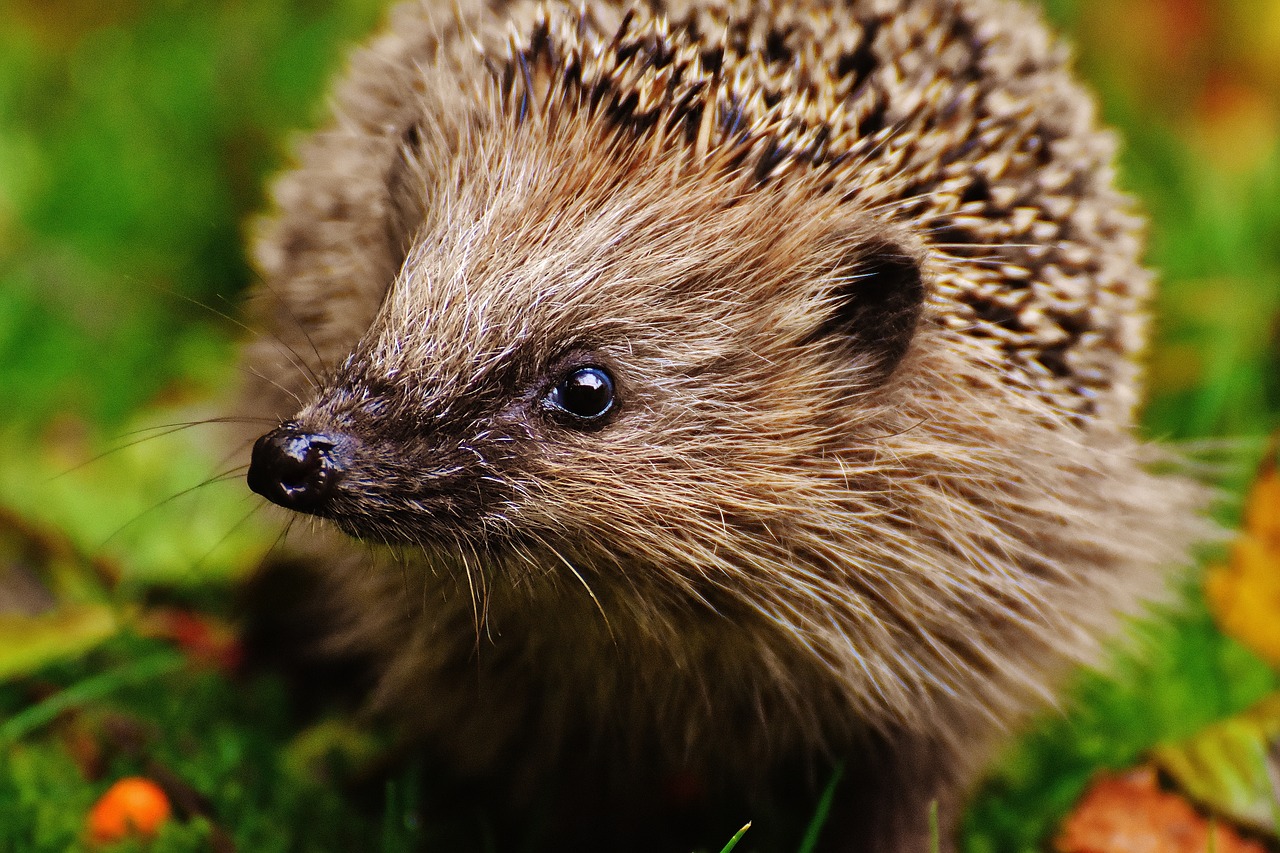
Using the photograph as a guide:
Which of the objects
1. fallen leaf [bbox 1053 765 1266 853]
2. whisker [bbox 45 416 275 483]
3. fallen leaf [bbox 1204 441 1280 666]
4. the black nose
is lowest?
fallen leaf [bbox 1053 765 1266 853]

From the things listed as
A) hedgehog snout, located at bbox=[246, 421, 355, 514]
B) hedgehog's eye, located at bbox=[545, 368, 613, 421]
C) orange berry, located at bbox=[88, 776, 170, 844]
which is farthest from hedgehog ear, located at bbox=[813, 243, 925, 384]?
orange berry, located at bbox=[88, 776, 170, 844]

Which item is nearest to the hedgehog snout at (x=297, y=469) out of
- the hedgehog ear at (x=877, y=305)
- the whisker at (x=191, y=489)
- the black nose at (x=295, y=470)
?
the black nose at (x=295, y=470)

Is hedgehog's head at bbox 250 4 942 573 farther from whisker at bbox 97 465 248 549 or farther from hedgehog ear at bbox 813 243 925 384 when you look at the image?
whisker at bbox 97 465 248 549

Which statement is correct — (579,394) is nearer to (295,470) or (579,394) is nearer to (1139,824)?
(295,470)

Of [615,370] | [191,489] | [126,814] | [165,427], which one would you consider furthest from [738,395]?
[165,427]

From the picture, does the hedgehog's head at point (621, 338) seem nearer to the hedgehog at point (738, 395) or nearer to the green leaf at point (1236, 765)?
the hedgehog at point (738, 395)

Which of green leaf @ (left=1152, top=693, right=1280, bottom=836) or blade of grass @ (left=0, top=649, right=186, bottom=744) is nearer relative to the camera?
green leaf @ (left=1152, top=693, right=1280, bottom=836)

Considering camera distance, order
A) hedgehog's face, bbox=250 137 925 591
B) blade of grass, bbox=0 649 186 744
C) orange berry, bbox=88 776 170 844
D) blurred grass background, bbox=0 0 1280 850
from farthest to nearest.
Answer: blurred grass background, bbox=0 0 1280 850 → blade of grass, bbox=0 649 186 744 → orange berry, bbox=88 776 170 844 → hedgehog's face, bbox=250 137 925 591

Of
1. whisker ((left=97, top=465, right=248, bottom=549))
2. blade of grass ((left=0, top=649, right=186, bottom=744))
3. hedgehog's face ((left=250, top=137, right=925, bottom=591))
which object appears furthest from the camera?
blade of grass ((left=0, top=649, right=186, bottom=744))
